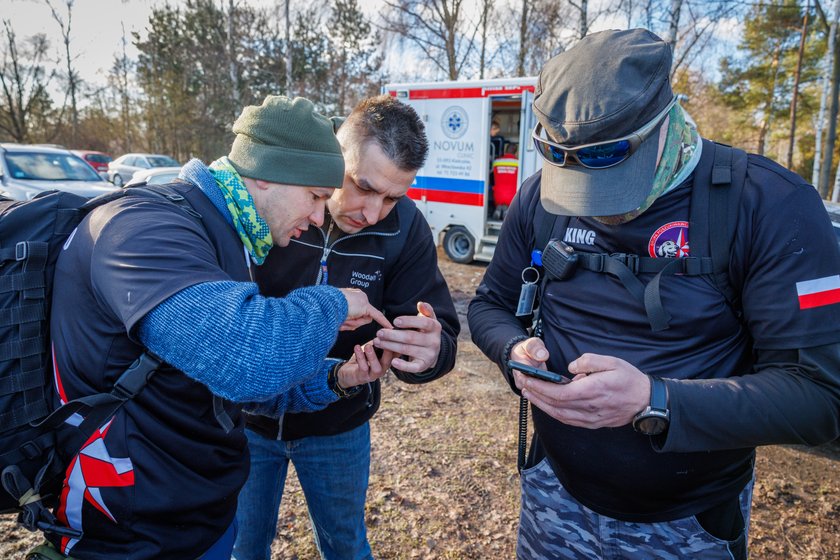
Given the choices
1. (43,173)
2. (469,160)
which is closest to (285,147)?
(469,160)

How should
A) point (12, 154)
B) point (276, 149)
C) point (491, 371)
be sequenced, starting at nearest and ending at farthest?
point (276, 149) → point (491, 371) → point (12, 154)

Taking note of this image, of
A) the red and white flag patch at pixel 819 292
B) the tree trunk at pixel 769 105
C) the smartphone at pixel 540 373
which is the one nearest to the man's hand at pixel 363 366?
the smartphone at pixel 540 373

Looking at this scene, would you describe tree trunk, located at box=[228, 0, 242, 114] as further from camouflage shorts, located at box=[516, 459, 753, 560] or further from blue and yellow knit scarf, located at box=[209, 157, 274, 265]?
camouflage shorts, located at box=[516, 459, 753, 560]

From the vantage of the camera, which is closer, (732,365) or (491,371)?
(732,365)

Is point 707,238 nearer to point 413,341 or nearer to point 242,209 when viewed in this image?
point 413,341

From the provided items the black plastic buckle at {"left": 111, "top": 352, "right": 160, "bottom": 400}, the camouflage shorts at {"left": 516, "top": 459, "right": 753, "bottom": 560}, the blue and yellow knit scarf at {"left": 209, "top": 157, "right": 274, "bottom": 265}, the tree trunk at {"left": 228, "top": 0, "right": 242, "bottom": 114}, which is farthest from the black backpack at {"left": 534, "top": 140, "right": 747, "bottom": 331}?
the tree trunk at {"left": 228, "top": 0, "right": 242, "bottom": 114}

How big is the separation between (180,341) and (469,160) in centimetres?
878

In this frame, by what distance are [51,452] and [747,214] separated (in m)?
1.90

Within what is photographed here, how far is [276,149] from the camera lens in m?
1.53

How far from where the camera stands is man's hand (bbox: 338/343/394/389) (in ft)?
6.15

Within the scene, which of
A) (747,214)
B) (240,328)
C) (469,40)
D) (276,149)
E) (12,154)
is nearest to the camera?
(240,328)

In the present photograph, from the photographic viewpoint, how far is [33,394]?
3.85 ft

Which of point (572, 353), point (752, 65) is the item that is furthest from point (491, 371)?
point (752, 65)

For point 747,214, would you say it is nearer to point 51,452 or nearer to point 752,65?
point 51,452
